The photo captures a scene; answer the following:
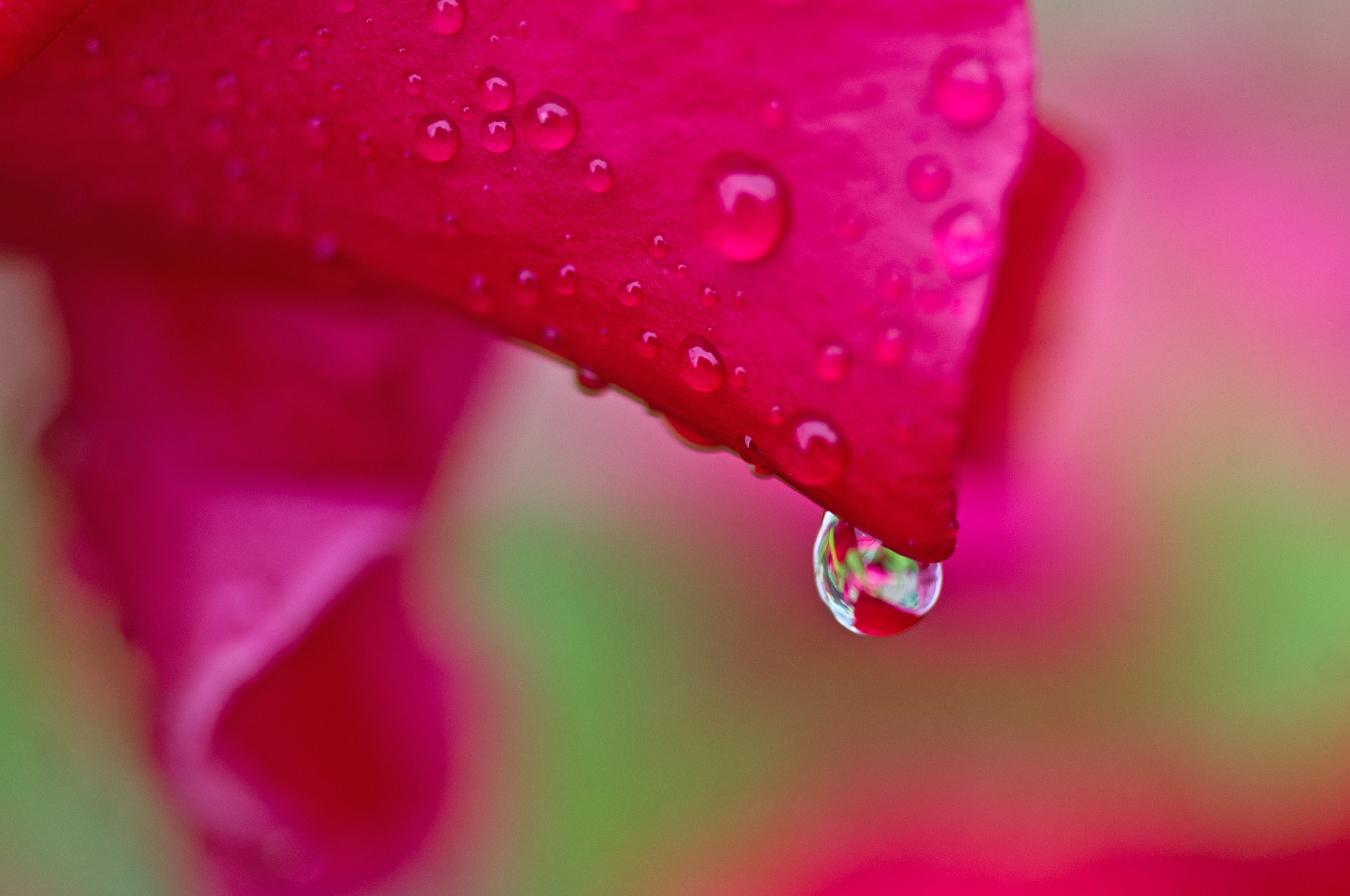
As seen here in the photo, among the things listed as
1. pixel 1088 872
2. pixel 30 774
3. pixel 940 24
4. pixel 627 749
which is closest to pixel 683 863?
pixel 627 749

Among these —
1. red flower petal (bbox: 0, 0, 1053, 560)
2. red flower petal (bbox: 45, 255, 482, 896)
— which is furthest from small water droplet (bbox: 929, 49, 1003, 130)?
red flower petal (bbox: 45, 255, 482, 896)

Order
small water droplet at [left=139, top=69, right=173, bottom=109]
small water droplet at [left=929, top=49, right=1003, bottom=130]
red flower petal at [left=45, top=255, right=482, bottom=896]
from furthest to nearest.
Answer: red flower petal at [left=45, top=255, right=482, bottom=896] → small water droplet at [left=139, top=69, right=173, bottom=109] → small water droplet at [left=929, top=49, right=1003, bottom=130]

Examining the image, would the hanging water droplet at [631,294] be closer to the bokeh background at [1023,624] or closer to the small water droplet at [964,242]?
the small water droplet at [964,242]

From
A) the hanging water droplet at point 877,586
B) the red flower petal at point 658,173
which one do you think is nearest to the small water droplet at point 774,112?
the red flower petal at point 658,173

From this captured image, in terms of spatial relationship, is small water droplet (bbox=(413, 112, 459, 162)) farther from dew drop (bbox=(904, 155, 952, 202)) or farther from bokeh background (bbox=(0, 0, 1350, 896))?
bokeh background (bbox=(0, 0, 1350, 896))

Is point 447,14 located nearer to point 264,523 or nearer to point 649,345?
Result: point 649,345

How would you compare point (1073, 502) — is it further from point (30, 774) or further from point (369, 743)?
point (30, 774)
